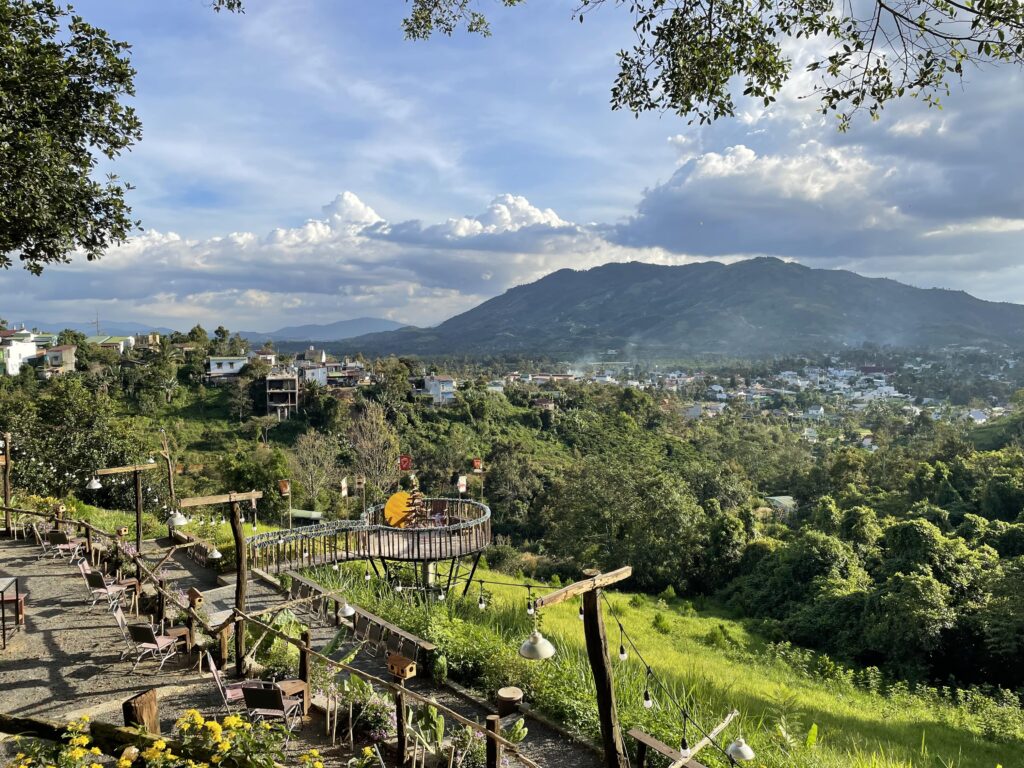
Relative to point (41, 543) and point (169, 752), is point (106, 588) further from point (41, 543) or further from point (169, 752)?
point (169, 752)

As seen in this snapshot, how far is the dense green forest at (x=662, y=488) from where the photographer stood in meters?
14.7

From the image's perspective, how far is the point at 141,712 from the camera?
312 cm

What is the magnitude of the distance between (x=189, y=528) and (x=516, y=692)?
29.5ft

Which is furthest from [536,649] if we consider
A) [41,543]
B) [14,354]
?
[14,354]

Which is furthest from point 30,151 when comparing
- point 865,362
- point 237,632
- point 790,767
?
point 865,362

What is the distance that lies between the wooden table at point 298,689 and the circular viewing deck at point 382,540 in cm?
360

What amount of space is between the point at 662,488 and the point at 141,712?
22.6 metres

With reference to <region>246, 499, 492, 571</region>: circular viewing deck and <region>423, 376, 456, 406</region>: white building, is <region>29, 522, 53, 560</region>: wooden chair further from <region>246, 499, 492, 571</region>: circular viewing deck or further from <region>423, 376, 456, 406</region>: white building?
<region>423, 376, 456, 406</region>: white building

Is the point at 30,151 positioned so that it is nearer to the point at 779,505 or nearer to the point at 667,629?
the point at 667,629

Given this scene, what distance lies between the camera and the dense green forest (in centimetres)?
1470

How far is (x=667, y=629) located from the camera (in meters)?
14.9

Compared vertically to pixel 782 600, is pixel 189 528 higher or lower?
higher

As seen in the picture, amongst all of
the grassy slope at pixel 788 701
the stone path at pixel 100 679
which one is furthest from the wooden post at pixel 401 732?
the grassy slope at pixel 788 701

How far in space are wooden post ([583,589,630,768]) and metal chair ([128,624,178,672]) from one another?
15.5 feet
